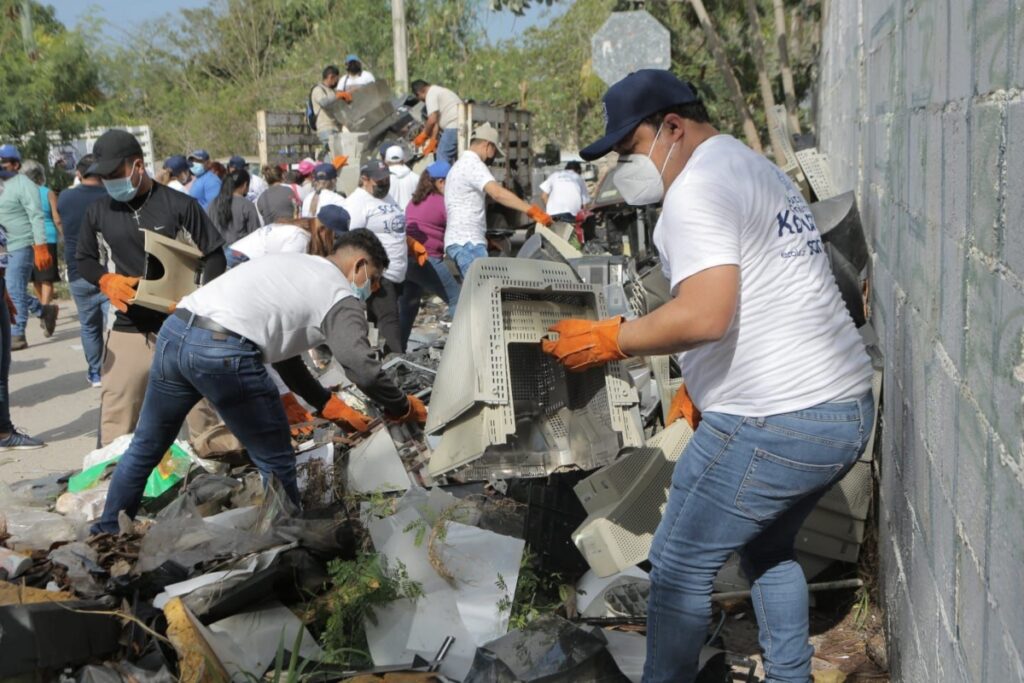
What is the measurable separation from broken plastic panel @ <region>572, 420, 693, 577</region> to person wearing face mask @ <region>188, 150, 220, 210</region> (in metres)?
8.90

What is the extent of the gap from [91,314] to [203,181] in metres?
4.81

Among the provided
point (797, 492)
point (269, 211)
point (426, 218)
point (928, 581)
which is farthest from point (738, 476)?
point (269, 211)

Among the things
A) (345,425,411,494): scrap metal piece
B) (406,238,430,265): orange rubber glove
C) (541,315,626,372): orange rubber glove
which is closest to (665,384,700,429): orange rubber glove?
(541,315,626,372): orange rubber glove

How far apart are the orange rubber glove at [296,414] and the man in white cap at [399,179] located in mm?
4671

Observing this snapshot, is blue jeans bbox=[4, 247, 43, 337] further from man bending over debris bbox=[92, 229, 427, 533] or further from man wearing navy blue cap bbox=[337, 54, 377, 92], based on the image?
man wearing navy blue cap bbox=[337, 54, 377, 92]

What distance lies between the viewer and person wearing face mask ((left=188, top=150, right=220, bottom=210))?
12578mm

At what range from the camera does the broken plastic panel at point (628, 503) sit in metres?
3.94

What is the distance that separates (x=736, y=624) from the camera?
4.46m

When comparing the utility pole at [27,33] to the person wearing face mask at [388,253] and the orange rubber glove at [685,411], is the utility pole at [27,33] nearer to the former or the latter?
the person wearing face mask at [388,253]

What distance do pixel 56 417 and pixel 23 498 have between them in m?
3.01

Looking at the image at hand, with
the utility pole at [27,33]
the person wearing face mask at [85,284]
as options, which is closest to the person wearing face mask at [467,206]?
the person wearing face mask at [85,284]

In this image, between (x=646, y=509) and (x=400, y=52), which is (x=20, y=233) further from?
(x=400, y=52)

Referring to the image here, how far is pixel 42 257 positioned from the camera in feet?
35.9

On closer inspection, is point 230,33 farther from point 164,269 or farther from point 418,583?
point 418,583
